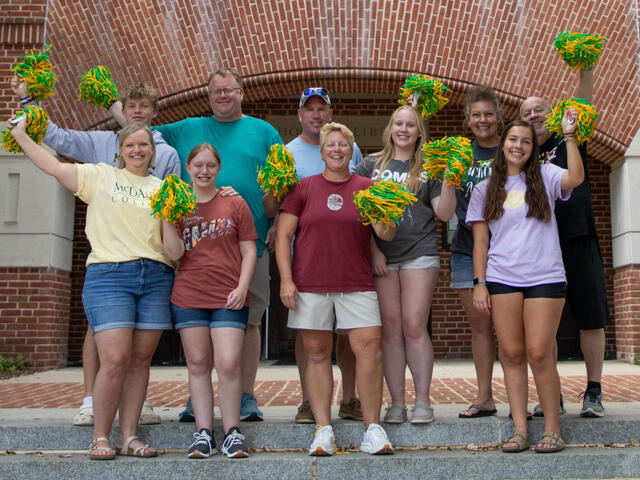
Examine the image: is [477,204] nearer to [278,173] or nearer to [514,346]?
[514,346]

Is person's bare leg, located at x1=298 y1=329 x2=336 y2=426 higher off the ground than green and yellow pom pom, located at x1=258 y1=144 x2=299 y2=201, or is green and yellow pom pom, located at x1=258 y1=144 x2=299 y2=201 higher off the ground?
green and yellow pom pom, located at x1=258 y1=144 x2=299 y2=201

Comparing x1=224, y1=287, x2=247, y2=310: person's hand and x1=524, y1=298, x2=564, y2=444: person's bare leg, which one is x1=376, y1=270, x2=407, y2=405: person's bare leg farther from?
x1=224, y1=287, x2=247, y2=310: person's hand

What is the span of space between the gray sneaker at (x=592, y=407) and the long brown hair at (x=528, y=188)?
1.31 metres

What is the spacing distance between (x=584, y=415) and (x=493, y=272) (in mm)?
1231

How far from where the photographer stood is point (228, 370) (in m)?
3.77

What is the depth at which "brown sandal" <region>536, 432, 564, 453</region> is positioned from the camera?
376 cm

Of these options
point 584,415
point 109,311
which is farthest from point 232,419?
point 584,415

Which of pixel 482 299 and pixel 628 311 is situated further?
pixel 628 311

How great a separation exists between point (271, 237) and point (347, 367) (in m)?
0.98

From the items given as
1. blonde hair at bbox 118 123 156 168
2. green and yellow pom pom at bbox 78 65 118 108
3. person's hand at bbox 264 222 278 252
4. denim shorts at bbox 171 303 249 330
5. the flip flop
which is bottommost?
the flip flop

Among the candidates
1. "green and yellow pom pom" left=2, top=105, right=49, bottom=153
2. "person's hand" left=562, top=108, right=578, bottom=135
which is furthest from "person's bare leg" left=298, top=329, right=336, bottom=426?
"green and yellow pom pom" left=2, top=105, right=49, bottom=153

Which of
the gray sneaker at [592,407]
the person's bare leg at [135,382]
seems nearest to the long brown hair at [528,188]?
the gray sneaker at [592,407]

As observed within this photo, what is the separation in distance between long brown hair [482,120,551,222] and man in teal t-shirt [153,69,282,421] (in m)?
1.48

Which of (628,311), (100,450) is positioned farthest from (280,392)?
(628,311)
